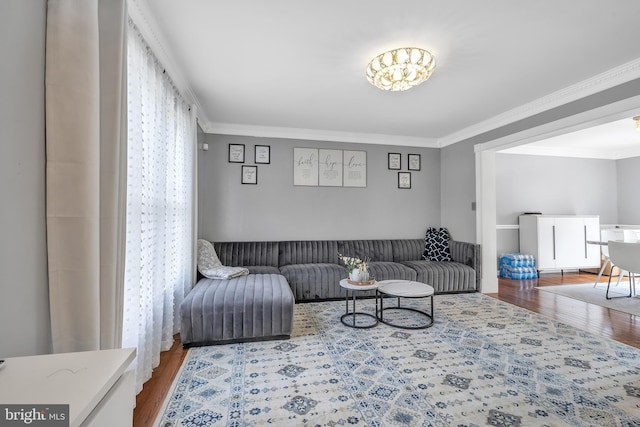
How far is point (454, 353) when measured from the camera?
2.48 m

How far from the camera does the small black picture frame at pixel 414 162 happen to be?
5340mm

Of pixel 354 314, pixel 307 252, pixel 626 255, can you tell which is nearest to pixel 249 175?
pixel 307 252

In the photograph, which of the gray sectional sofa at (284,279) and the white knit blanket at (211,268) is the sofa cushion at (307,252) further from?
the white knit blanket at (211,268)

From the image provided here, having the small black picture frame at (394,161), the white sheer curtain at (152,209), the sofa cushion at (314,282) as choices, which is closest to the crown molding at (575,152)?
the small black picture frame at (394,161)

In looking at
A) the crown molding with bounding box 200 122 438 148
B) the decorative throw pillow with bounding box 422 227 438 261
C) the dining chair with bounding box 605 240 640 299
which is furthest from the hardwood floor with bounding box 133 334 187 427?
the dining chair with bounding box 605 240 640 299

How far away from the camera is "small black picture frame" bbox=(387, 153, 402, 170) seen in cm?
523

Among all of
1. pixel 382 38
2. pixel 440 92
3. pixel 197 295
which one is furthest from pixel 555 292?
pixel 197 295

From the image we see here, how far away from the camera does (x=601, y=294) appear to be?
4320 millimetres

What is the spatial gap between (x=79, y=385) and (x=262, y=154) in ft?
14.1

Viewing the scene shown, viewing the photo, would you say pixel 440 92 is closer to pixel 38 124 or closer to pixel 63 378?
pixel 38 124

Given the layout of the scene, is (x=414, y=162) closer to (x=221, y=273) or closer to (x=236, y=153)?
(x=236, y=153)

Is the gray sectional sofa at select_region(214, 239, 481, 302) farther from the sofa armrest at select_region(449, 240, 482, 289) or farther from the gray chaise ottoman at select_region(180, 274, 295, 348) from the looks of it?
the gray chaise ottoman at select_region(180, 274, 295, 348)

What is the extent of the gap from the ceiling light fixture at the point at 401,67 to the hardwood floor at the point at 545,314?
9.84 feet

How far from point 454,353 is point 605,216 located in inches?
263
